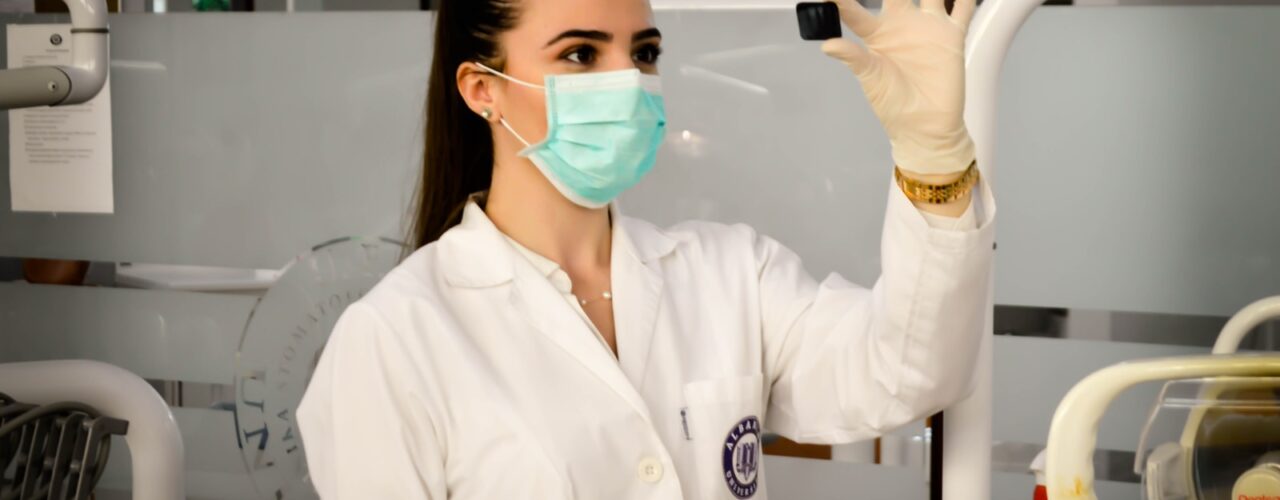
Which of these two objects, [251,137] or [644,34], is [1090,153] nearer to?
[644,34]

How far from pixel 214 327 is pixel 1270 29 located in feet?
6.62

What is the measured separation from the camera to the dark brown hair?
1773 mm

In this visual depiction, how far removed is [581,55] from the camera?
1.69 meters

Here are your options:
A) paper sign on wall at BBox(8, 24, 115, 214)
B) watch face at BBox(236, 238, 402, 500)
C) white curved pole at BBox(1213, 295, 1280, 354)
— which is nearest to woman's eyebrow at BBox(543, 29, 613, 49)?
white curved pole at BBox(1213, 295, 1280, 354)

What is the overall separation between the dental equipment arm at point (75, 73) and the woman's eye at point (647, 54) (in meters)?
1.09

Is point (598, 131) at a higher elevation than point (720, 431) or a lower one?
higher

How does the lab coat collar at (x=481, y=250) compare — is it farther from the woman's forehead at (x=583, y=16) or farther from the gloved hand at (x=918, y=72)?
the gloved hand at (x=918, y=72)

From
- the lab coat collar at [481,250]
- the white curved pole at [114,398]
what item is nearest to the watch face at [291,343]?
the white curved pole at [114,398]

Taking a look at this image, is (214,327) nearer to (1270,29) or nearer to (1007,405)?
(1007,405)

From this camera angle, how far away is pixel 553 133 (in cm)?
169

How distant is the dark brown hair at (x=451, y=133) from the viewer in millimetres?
1773

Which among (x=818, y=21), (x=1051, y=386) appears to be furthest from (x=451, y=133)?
(x=1051, y=386)

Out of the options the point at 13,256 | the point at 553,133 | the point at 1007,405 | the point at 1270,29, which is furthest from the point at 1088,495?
the point at 13,256

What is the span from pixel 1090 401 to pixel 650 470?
1.66ft
